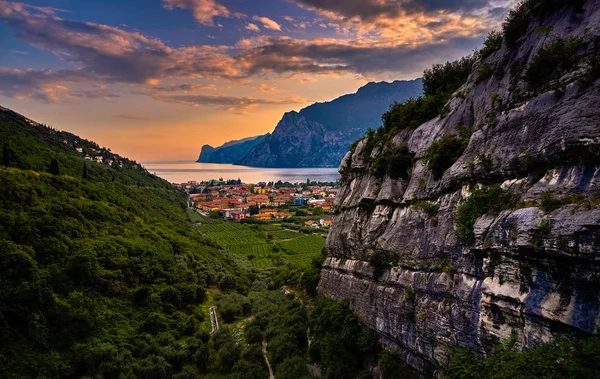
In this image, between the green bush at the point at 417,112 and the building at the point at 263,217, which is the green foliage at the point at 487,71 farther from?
the building at the point at 263,217

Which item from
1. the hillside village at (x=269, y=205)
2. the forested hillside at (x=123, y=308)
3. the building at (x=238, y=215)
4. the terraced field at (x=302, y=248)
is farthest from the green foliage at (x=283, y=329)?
the building at (x=238, y=215)

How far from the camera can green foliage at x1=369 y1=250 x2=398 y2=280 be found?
1836 cm

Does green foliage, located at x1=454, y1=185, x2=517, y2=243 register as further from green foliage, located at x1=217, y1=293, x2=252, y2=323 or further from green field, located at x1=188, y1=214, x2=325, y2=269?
green field, located at x1=188, y1=214, x2=325, y2=269

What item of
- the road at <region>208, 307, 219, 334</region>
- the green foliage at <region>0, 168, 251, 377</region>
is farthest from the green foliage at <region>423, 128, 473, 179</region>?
the road at <region>208, 307, 219, 334</region>

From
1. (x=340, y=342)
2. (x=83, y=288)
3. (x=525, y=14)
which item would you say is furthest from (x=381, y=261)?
(x=83, y=288)

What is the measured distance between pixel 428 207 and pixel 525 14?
28.8ft

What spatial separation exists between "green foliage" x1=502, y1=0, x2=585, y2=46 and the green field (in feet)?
128

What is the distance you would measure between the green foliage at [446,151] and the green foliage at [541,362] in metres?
8.05

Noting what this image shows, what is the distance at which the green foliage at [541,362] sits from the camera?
27.7 ft

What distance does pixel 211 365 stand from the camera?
26688 mm

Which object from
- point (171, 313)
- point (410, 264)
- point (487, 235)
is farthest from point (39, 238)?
point (487, 235)

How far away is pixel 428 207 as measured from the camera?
16359 millimetres

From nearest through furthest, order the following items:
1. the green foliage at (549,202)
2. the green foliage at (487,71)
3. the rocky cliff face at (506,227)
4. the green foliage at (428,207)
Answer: the rocky cliff face at (506,227) < the green foliage at (549,202) < the green foliage at (487,71) < the green foliage at (428,207)

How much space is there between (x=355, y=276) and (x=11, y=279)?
2451cm
